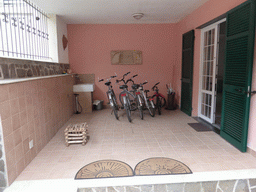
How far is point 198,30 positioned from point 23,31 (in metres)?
3.86

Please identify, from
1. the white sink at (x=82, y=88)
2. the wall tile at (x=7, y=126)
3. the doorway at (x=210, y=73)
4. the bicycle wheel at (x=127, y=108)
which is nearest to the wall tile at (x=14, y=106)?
the wall tile at (x=7, y=126)

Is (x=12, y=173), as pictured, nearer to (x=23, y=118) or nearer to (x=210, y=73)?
(x=23, y=118)

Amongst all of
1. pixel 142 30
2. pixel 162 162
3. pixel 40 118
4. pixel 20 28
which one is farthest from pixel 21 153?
pixel 142 30

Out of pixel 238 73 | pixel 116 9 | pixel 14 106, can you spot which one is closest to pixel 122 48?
pixel 116 9

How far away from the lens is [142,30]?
5.93 metres

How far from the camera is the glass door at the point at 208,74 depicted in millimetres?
3957

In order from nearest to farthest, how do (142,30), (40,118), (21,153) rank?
(21,153), (40,118), (142,30)

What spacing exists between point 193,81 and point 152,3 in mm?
2121

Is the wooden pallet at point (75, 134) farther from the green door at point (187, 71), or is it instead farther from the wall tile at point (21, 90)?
the green door at point (187, 71)

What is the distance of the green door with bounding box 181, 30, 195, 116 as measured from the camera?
15.4 feet

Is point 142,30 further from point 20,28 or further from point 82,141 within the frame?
point 82,141

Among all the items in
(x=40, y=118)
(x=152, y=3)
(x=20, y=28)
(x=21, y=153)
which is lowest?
(x=21, y=153)

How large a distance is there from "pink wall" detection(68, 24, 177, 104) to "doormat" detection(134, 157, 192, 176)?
3.80 metres

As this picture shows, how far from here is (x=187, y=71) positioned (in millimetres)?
4957
